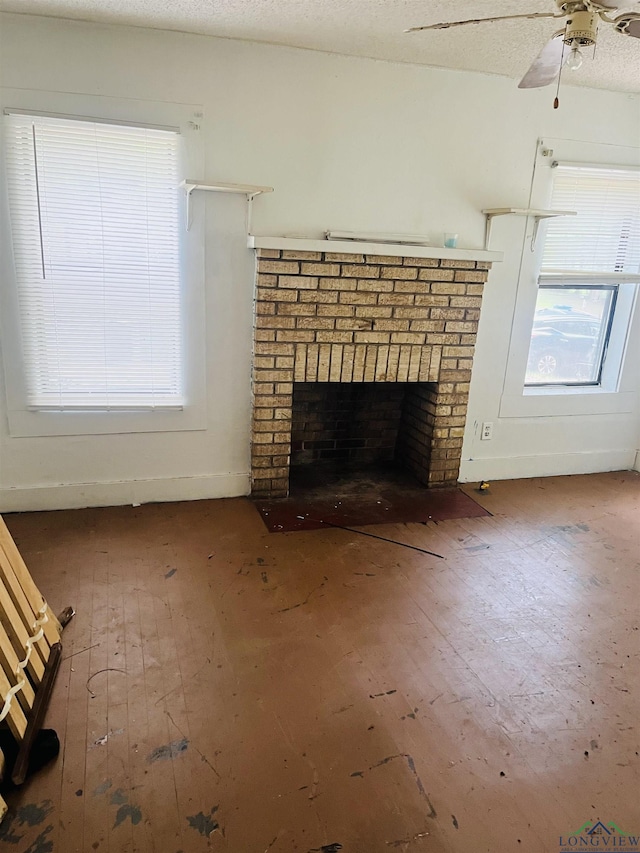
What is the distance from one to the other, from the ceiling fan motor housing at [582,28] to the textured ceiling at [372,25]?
73 centimetres

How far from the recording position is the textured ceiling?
241 cm

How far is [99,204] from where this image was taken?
286 centimetres

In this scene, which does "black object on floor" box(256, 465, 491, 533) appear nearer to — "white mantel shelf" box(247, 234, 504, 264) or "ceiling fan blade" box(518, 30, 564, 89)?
"white mantel shelf" box(247, 234, 504, 264)

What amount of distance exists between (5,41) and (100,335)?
142cm

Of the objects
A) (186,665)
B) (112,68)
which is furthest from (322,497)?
(112,68)

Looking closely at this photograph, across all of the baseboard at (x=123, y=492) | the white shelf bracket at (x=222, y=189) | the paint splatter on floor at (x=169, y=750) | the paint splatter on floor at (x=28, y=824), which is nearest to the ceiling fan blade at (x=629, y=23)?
the white shelf bracket at (x=222, y=189)

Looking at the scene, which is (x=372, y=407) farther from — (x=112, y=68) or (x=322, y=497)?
(x=112, y=68)

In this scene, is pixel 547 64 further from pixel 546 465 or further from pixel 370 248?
pixel 546 465

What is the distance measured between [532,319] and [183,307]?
2329mm

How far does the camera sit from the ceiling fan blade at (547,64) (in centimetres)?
192

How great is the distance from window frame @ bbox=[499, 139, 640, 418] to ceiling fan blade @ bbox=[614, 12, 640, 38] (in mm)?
1705

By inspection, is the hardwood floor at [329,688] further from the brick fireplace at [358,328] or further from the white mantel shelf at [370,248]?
the white mantel shelf at [370,248]

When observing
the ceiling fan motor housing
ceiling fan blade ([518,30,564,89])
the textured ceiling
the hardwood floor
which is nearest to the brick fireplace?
the hardwood floor

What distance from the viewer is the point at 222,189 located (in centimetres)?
288
